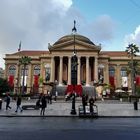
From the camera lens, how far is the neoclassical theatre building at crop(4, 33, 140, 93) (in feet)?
302

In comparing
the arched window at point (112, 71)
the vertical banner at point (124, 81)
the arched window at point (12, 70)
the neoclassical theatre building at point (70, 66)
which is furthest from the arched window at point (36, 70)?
the vertical banner at point (124, 81)

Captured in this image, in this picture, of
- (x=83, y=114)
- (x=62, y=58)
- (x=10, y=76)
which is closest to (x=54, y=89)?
(x=62, y=58)

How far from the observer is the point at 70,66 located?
90.8 metres

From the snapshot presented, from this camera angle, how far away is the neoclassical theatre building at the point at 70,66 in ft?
302

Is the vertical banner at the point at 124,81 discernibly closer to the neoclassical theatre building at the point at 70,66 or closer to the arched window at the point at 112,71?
the neoclassical theatre building at the point at 70,66

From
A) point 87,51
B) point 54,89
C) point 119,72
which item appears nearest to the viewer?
point 54,89

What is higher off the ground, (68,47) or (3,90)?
(68,47)

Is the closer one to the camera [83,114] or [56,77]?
[83,114]

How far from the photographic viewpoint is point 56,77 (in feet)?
319

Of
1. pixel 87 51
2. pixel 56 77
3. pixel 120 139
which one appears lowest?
pixel 120 139

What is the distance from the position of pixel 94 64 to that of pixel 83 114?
6889cm

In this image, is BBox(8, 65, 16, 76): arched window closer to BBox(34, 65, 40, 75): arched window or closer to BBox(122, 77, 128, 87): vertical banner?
BBox(34, 65, 40, 75): arched window

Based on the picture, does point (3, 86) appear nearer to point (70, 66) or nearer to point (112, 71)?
point (70, 66)

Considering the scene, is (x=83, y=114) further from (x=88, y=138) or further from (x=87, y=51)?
(x=87, y=51)
